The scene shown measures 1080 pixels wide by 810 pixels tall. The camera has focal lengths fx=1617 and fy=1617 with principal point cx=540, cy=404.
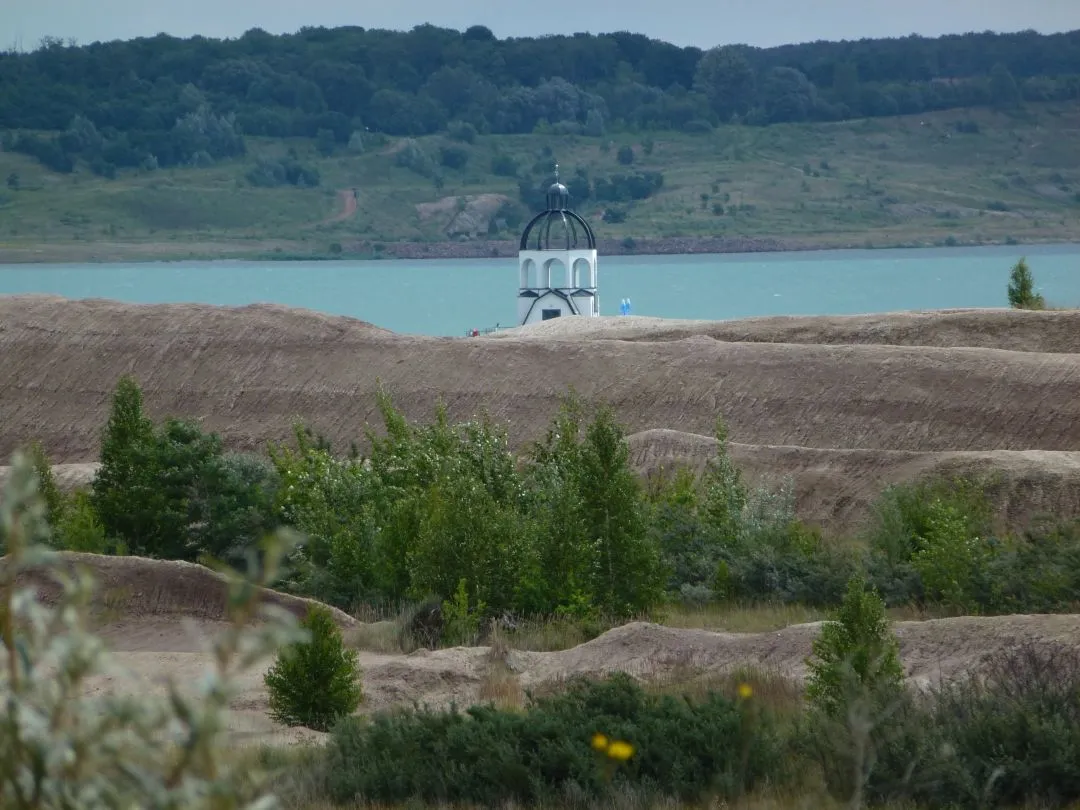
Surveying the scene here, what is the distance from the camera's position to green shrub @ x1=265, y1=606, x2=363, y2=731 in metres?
11.8

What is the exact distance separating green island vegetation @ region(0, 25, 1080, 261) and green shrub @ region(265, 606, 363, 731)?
112271 millimetres

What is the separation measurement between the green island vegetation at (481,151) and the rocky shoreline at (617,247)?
271mm

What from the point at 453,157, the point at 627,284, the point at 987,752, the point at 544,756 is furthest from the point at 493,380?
the point at 453,157

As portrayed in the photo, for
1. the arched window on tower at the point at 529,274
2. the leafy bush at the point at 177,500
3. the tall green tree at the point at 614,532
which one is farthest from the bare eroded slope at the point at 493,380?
the arched window on tower at the point at 529,274

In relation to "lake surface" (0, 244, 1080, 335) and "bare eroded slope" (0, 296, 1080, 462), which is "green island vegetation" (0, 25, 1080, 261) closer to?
"lake surface" (0, 244, 1080, 335)

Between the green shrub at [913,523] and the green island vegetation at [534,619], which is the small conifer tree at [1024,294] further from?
the green shrub at [913,523]

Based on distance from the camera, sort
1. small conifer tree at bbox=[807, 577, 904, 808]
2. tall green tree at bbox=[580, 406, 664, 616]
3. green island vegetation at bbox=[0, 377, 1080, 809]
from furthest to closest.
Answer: tall green tree at bbox=[580, 406, 664, 616], small conifer tree at bbox=[807, 577, 904, 808], green island vegetation at bbox=[0, 377, 1080, 809]

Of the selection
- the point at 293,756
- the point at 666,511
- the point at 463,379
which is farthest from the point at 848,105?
the point at 293,756

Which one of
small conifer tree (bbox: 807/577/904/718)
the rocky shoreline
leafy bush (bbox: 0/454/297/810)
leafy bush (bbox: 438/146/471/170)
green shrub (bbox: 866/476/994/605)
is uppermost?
leafy bush (bbox: 438/146/471/170)

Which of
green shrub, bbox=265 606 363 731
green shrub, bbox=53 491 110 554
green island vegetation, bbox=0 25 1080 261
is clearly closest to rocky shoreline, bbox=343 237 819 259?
green island vegetation, bbox=0 25 1080 261

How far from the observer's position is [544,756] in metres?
9.43

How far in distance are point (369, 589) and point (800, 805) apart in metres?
10.6

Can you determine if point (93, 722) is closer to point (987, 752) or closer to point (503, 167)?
point (987, 752)

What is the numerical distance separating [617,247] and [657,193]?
1134 cm
